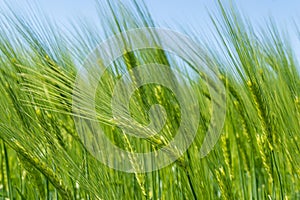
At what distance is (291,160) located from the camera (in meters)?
0.81

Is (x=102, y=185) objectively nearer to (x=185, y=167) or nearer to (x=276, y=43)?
(x=185, y=167)

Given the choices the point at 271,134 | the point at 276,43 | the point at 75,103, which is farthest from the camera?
the point at 276,43

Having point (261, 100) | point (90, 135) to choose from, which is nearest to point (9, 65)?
point (90, 135)

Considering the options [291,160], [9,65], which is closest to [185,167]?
[291,160]

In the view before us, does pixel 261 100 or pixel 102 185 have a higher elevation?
pixel 261 100

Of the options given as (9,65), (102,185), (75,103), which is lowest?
(102,185)

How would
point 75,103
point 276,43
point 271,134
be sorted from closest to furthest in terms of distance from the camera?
point 75,103 → point 271,134 → point 276,43

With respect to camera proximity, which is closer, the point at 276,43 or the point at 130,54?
the point at 130,54

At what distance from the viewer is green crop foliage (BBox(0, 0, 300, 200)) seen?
70 cm

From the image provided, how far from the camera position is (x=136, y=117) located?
2.22ft

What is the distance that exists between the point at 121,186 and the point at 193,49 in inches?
9.5

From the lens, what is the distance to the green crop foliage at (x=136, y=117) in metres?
A: 0.70

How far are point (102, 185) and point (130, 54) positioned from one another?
201mm

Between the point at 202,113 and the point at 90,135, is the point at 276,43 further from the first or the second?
the point at 90,135
